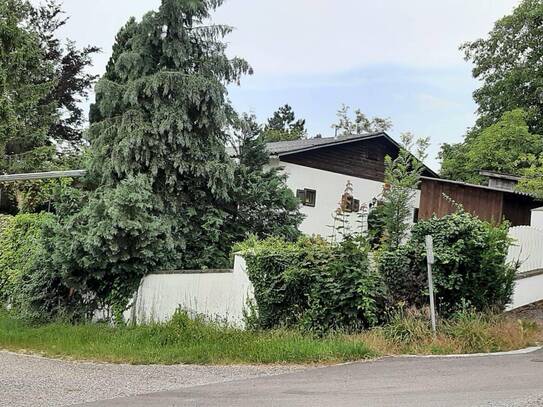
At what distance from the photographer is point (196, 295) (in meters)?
13.7

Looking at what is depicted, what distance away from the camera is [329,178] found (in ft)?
98.7

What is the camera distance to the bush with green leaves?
37.0 feet

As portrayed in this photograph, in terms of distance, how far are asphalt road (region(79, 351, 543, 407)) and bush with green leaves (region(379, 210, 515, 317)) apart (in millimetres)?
2040

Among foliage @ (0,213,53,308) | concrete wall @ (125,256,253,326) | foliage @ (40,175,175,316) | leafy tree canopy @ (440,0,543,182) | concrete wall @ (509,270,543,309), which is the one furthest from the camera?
leafy tree canopy @ (440,0,543,182)

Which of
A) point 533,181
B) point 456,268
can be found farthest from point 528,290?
point 456,268

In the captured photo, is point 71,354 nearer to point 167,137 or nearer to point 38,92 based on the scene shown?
point 167,137

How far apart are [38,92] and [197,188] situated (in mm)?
13610

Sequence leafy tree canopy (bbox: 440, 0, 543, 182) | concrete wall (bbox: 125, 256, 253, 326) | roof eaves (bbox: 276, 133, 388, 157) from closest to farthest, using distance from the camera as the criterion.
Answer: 1. concrete wall (bbox: 125, 256, 253, 326)
2. roof eaves (bbox: 276, 133, 388, 157)
3. leafy tree canopy (bbox: 440, 0, 543, 182)

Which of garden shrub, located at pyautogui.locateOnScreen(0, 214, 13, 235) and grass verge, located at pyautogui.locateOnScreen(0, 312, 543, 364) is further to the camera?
Answer: garden shrub, located at pyautogui.locateOnScreen(0, 214, 13, 235)

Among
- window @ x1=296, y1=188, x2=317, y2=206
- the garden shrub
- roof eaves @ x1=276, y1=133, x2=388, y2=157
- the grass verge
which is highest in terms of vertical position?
roof eaves @ x1=276, y1=133, x2=388, y2=157

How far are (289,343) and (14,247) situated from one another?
37.9 feet

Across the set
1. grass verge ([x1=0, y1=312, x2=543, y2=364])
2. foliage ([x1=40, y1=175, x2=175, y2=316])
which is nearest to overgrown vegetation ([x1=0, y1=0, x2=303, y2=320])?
foliage ([x1=40, y1=175, x2=175, y2=316])

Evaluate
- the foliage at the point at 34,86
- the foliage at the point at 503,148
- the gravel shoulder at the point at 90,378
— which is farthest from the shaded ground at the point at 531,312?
the foliage at the point at 34,86

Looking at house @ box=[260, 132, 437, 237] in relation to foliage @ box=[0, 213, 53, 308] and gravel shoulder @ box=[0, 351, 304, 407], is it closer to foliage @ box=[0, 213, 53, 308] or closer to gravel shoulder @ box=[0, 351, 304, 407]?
foliage @ box=[0, 213, 53, 308]
